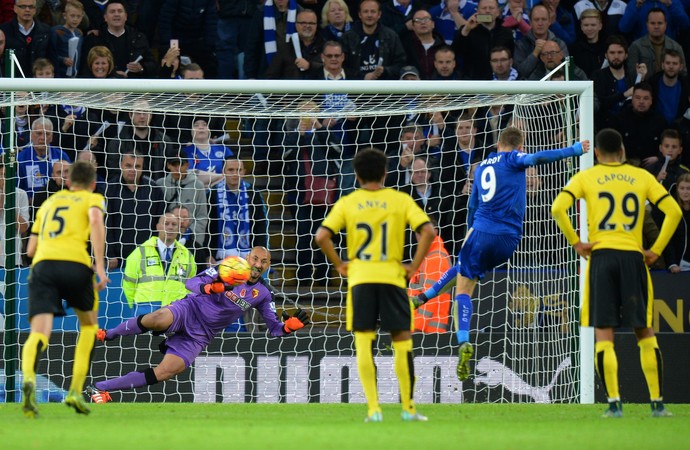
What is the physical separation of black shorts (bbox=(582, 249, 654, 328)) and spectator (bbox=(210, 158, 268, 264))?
541cm

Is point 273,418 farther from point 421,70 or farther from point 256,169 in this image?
point 421,70

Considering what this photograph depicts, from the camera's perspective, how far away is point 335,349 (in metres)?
12.7

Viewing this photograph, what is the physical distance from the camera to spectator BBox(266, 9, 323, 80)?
50.7ft

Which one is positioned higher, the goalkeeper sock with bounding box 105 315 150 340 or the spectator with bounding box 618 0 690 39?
the spectator with bounding box 618 0 690 39

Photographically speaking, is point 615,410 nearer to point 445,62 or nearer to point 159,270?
point 159,270

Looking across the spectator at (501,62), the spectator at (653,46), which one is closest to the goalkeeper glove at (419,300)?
the spectator at (501,62)

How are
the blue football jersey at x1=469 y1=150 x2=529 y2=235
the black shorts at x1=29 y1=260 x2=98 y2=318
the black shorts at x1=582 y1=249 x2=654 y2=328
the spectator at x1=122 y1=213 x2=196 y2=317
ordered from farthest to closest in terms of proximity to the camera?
the spectator at x1=122 y1=213 x2=196 y2=317
the blue football jersey at x1=469 y1=150 x2=529 y2=235
the black shorts at x1=582 y1=249 x2=654 y2=328
the black shorts at x1=29 y1=260 x2=98 y2=318

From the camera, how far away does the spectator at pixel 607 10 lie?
17094mm

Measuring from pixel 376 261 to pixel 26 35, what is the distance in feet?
27.2

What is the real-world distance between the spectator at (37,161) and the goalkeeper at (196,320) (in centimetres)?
218

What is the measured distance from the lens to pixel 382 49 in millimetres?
15617

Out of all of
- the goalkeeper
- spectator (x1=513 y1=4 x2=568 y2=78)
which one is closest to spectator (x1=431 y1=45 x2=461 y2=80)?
spectator (x1=513 y1=4 x2=568 y2=78)

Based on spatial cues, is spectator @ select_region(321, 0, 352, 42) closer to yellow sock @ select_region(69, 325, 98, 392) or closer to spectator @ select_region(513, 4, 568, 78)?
spectator @ select_region(513, 4, 568, 78)

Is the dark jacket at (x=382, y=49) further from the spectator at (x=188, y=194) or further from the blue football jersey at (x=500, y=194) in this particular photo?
the blue football jersey at (x=500, y=194)
